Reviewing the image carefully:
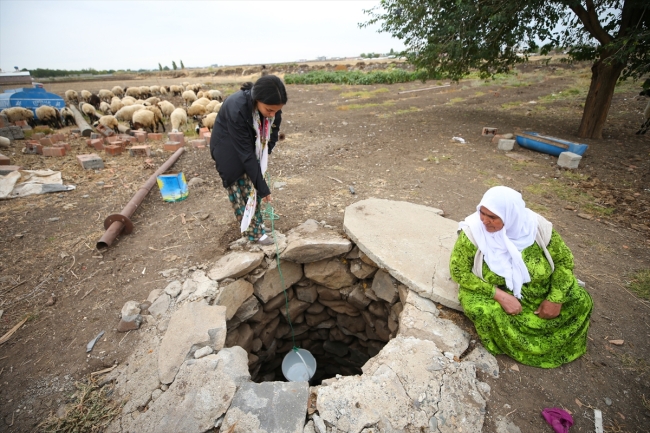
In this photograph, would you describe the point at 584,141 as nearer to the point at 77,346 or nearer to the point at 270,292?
the point at 270,292

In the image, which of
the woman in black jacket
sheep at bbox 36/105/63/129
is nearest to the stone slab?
the woman in black jacket

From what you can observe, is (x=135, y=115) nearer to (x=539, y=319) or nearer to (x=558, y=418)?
A: (x=539, y=319)

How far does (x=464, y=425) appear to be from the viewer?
1809 millimetres

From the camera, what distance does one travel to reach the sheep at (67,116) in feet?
36.8

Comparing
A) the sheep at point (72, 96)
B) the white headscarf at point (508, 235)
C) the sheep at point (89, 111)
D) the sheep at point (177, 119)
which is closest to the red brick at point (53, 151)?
the sheep at point (177, 119)

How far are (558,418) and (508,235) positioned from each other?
3.77 ft

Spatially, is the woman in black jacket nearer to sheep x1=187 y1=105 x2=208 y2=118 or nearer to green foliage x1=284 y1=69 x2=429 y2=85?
sheep x1=187 y1=105 x2=208 y2=118

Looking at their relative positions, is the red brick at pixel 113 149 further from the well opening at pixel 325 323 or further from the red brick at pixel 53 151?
the well opening at pixel 325 323

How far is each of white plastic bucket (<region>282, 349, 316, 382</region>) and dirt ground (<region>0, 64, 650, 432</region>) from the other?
1.89 m

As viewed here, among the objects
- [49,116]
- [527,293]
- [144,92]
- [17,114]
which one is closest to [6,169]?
[17,114]

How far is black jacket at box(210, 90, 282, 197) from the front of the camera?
2.45m

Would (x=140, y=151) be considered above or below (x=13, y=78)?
below

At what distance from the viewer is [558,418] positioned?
184 centimetres

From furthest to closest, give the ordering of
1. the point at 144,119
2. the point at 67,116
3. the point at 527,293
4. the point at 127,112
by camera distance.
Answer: the point at 67,116 < the point at 127,112 < the point at 144,119 < the point at 527,293
